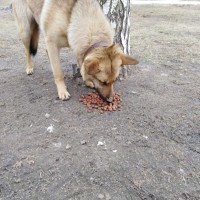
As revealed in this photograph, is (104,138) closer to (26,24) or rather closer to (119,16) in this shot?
(119,16)

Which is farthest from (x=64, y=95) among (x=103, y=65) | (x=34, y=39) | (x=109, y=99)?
(x=34, y=39)

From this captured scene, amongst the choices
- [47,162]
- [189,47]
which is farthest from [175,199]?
[189,47]

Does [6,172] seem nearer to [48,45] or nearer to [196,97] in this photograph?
[48,45]

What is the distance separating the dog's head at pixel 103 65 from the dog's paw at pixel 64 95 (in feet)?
1.86

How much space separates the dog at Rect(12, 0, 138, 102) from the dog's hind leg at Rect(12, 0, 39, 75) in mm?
512

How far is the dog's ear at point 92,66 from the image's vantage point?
350cm

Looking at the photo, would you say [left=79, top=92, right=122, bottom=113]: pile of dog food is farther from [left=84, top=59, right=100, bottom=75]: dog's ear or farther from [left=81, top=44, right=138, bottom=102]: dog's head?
[left=84, top=59, right=100, bottom=75]: dog's ear

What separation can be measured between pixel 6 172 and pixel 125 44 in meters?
2.79

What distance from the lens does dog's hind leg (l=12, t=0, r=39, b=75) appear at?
507 centimetres

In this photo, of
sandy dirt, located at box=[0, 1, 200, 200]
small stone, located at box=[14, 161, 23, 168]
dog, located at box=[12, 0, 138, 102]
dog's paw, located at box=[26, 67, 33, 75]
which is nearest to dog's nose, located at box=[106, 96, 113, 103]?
dog, located at box=[12, 0, 138, 102]

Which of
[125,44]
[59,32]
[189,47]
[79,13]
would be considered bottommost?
[189,47]

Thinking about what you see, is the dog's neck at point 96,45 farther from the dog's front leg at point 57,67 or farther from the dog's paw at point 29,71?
the dog's paw at point 29,71

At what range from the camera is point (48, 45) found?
435 cm

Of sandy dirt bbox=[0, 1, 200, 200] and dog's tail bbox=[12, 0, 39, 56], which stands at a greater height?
dog's tail bbox=[12, 0, 39, 56]
